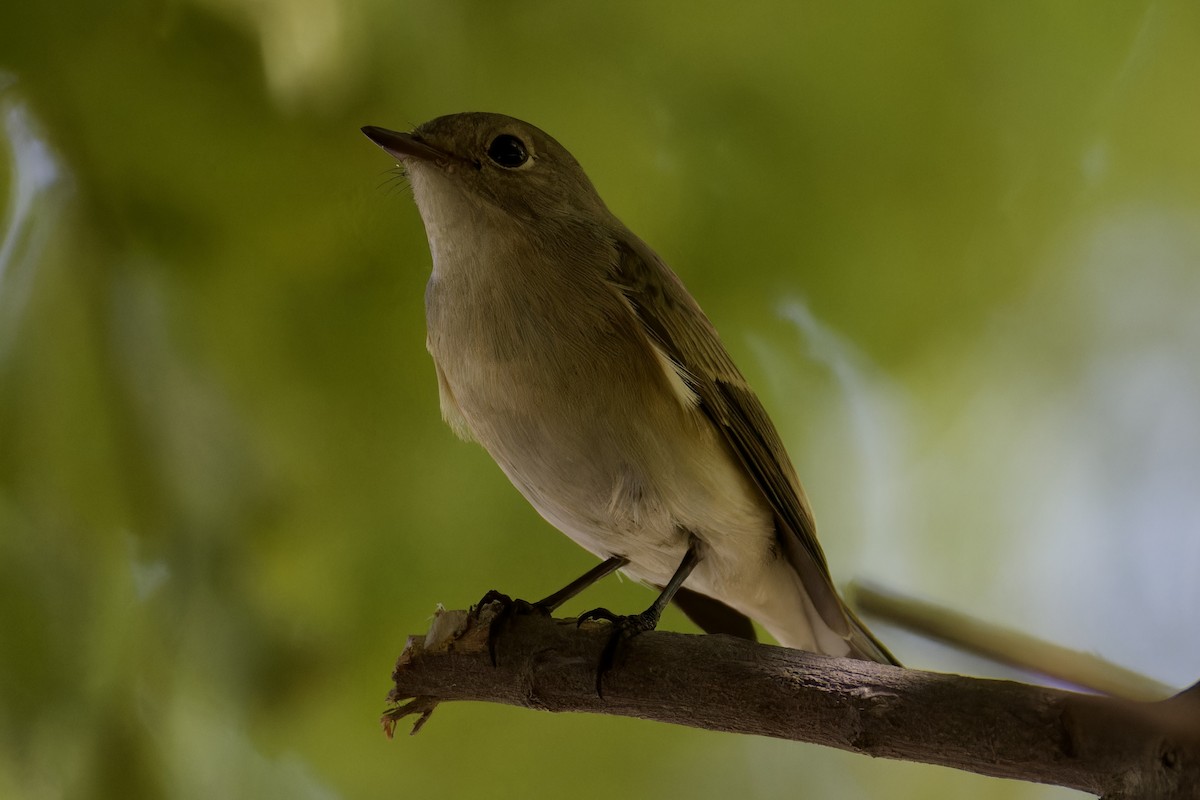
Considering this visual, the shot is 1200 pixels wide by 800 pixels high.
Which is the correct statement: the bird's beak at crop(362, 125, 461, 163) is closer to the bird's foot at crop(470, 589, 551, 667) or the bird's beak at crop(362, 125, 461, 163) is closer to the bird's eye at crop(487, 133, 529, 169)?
the bird's eye at crop(487, 133, 529, 169)

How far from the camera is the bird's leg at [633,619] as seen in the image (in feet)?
5.42

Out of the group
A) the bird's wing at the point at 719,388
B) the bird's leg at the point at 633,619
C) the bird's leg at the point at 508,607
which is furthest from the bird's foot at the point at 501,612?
the bird's wing at the point at 719,388

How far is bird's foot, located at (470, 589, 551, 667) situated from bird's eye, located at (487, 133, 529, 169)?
0.81 meters

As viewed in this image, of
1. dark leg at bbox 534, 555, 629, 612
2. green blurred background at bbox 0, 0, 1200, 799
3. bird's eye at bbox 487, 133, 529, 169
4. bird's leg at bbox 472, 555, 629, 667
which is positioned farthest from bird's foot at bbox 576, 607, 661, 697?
bird's eye at bbox 487, 133, 529, 169

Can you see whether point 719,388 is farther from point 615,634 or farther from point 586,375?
point 615,634

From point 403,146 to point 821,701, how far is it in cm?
115

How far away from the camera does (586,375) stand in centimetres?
170

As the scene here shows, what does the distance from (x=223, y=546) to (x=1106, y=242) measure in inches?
81.7

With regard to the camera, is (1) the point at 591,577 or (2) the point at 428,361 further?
(2) the point at 428,361

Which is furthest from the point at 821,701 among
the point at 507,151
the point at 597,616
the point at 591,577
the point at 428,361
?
the point at 428,361

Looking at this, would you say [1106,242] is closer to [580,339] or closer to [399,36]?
[580,339]

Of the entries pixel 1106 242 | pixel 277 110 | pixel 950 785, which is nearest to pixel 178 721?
pixel 277 110

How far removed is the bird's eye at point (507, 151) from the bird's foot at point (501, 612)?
0.81 m

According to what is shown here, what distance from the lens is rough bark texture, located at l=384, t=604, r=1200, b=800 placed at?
4.03ft
